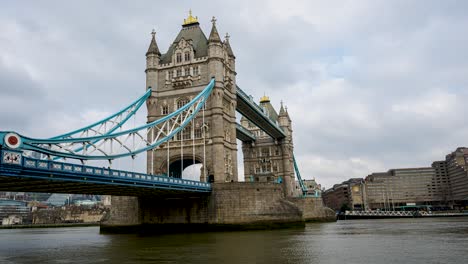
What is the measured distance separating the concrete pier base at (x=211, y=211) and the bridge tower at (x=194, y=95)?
11.0 feet

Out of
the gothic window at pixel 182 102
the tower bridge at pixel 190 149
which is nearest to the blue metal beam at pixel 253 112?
the tower bridge at pixel 190 149

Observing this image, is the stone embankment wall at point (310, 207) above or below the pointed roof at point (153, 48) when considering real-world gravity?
below

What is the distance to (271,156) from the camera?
75125mm

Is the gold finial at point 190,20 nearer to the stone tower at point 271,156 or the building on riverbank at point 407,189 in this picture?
the stone tower at point 271,156

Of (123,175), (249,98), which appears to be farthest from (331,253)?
(249,98)

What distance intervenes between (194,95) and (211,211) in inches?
487

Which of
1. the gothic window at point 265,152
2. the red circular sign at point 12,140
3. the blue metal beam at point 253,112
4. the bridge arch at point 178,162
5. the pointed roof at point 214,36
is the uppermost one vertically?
the pointed roof at point 214,36

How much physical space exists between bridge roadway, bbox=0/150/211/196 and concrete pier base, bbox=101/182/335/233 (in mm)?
4597

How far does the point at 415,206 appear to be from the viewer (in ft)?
420

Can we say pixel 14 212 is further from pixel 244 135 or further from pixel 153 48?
pixel 153 48

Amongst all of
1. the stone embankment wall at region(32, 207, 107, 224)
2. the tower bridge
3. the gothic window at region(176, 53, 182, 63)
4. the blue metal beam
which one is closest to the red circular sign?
the tower bridge

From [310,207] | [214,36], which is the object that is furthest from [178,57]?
[310,207]

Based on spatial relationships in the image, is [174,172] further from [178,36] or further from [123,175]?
[123,175]

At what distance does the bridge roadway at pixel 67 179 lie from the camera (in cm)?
1866
